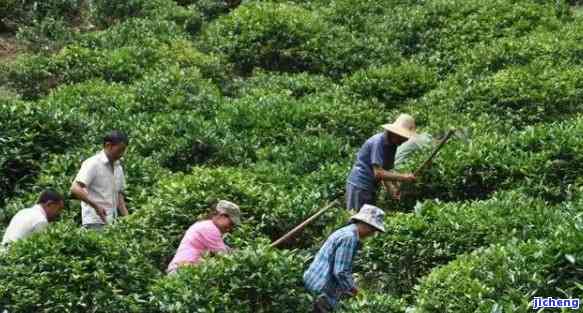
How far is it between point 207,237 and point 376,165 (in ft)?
7.89

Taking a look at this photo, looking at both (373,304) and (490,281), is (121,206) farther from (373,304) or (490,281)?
(490,281)

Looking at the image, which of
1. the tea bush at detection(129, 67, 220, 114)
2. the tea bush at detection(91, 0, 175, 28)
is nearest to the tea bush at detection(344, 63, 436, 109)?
the tea bush at detection(129, 67, 220, 114)

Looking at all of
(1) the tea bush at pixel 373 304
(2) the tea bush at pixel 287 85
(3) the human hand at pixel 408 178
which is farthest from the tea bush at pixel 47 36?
(1) the tea bush at pixel 373 304

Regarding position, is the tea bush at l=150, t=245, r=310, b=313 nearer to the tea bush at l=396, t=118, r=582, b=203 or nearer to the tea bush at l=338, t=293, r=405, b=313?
the tea bush at l=338, t=293, r=405, b=313

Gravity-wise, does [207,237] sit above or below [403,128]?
below

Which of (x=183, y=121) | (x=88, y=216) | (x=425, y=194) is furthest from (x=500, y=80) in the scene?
(x=88, y=216)

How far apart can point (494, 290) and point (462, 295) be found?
266 mm

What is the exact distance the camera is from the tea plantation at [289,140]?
821 cm

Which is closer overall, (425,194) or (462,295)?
(462,295)

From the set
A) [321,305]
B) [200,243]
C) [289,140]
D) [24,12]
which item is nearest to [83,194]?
[200,243]

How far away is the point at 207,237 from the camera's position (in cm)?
864

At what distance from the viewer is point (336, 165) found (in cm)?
1221

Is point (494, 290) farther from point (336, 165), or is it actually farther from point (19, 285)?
point (336, 165)

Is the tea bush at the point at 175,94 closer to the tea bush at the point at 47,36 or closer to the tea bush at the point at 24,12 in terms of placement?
the tea bush at the point at 47,36
